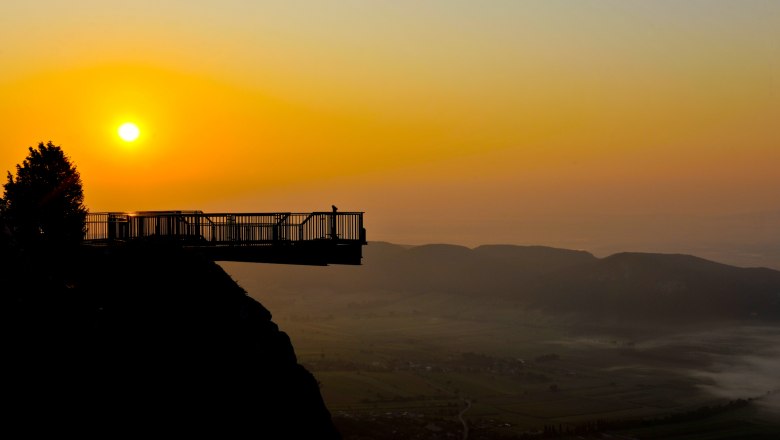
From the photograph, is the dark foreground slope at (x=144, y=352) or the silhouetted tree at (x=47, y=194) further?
the silhouetted tree at (x=47, y=194)

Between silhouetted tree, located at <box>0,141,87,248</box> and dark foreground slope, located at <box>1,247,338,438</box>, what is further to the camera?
silhouetted tree, located at <box>0,141,87,248</box>

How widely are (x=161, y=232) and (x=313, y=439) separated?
17.3 m

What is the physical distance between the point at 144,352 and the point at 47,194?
91.2 feet

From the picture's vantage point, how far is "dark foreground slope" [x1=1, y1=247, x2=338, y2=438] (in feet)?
93.4

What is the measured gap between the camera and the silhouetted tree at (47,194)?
53844 millimetres

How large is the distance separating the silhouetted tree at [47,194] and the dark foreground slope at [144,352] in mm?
16805

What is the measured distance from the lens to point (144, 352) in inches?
1283

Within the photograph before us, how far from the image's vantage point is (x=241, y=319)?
37812mm

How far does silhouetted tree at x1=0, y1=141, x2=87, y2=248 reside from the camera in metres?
53.8

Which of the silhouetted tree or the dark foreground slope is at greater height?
the silhouetted tree

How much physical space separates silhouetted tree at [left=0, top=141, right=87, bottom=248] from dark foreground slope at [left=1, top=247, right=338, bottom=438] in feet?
55.1

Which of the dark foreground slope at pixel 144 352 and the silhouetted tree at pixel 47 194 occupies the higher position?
the silhouetted tree at pixel 47 194

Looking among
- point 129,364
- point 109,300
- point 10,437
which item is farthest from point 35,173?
point 10,437

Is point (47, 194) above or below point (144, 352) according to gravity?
above
